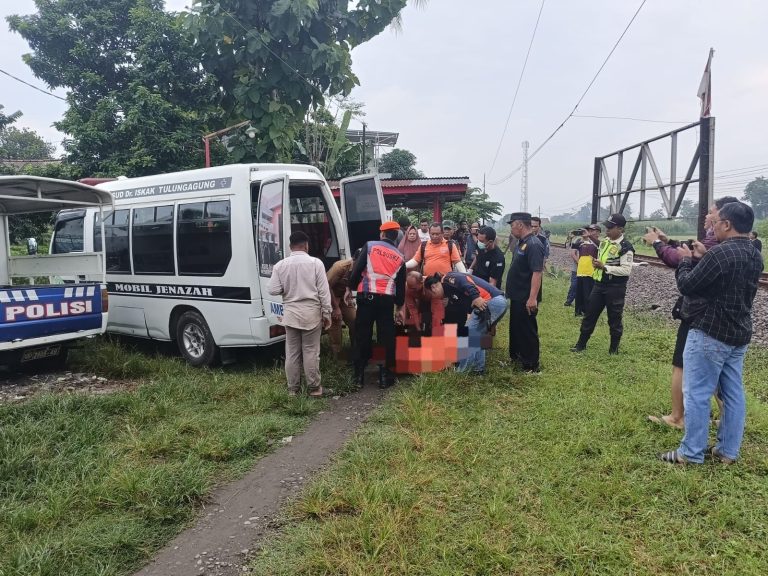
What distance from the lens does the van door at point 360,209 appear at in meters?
6.55

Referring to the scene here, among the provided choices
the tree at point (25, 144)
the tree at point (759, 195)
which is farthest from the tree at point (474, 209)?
the tree at point (759, 195)

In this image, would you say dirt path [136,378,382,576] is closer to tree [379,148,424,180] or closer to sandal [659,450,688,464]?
sandal [659,450,688,464]

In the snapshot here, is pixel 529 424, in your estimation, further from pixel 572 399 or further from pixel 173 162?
pixel 173 162

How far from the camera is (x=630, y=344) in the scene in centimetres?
649

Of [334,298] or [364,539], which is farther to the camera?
[334,298]

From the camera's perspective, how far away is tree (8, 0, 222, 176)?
1130cm

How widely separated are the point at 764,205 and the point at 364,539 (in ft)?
239

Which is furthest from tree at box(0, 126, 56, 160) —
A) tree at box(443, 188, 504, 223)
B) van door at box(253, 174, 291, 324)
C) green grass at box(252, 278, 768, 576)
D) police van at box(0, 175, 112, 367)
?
green grass at box(252, 278, 768, 576)

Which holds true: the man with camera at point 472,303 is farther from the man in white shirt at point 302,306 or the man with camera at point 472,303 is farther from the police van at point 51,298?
the police van at point 51,298

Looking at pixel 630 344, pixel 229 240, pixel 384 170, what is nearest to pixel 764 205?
pixel 384 170

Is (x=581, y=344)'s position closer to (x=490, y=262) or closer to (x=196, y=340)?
(x=490, y=262)

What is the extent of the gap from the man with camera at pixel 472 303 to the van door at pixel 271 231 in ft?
5.18

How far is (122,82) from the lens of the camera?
12398 mm

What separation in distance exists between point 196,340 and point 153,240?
135 cm
